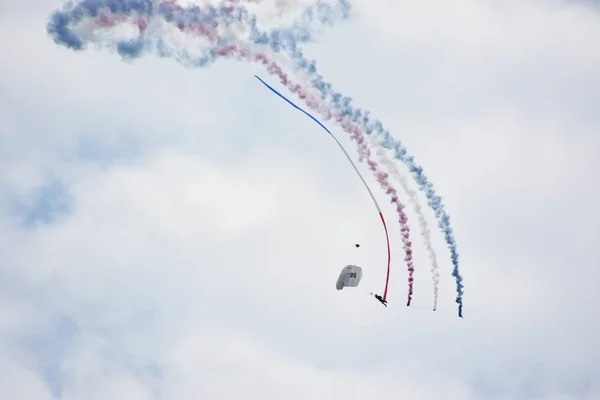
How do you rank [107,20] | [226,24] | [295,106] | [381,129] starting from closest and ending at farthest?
[107,20] → [226,24] → [295,106] → [381,129]

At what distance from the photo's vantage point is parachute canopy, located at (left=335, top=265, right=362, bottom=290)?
8962cm

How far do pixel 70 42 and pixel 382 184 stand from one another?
1122 inches

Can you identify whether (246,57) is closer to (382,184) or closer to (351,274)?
(382,184)

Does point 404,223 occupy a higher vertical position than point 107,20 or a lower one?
higher

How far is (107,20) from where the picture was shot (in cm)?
6388

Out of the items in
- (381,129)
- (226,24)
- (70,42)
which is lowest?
(70,42)

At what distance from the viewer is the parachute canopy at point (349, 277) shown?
89625 mm

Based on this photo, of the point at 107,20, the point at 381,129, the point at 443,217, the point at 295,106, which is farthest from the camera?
the point at 443,217

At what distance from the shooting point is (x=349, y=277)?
295ft

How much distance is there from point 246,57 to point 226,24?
2.96 metres

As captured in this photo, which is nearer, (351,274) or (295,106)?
(295,106)

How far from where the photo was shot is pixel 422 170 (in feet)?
275

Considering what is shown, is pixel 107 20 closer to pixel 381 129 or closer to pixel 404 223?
pixel 381 129

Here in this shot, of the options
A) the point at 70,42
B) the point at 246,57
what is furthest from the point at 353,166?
the point at 70,42
